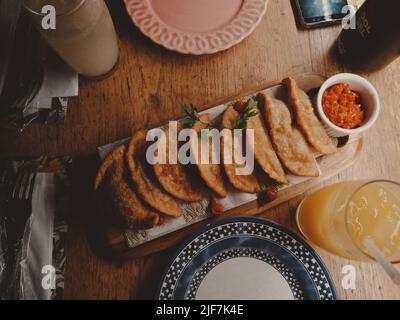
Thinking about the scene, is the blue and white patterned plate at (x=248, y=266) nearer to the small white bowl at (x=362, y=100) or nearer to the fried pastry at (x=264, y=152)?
the fried pastry at (x=264, y=152)

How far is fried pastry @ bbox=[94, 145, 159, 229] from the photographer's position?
3.42 ft

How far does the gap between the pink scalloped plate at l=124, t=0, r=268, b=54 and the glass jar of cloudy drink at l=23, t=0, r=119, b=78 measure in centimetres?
14

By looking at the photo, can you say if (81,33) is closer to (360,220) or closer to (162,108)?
(162,108)

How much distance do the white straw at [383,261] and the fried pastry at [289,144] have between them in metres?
0.26

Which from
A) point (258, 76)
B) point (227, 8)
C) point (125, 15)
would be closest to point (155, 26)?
point (125, 15)

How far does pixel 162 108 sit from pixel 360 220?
0.66 meters

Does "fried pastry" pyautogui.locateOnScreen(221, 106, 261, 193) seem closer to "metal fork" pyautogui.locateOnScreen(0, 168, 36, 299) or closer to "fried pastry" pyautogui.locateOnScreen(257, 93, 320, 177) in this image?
"fried pastry" pyautogui.locateOnScreen(257, 93, 320, 177)

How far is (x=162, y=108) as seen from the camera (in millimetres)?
1226

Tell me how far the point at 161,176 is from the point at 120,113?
282mm

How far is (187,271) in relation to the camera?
1055 millimetres

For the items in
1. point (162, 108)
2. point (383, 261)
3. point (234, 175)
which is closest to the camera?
point (383, 261)

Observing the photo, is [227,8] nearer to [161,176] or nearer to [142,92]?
[142,92]

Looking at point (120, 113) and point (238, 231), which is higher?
point (120, 113)

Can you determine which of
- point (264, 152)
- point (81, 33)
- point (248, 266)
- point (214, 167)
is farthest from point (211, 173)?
point (81, 33)
